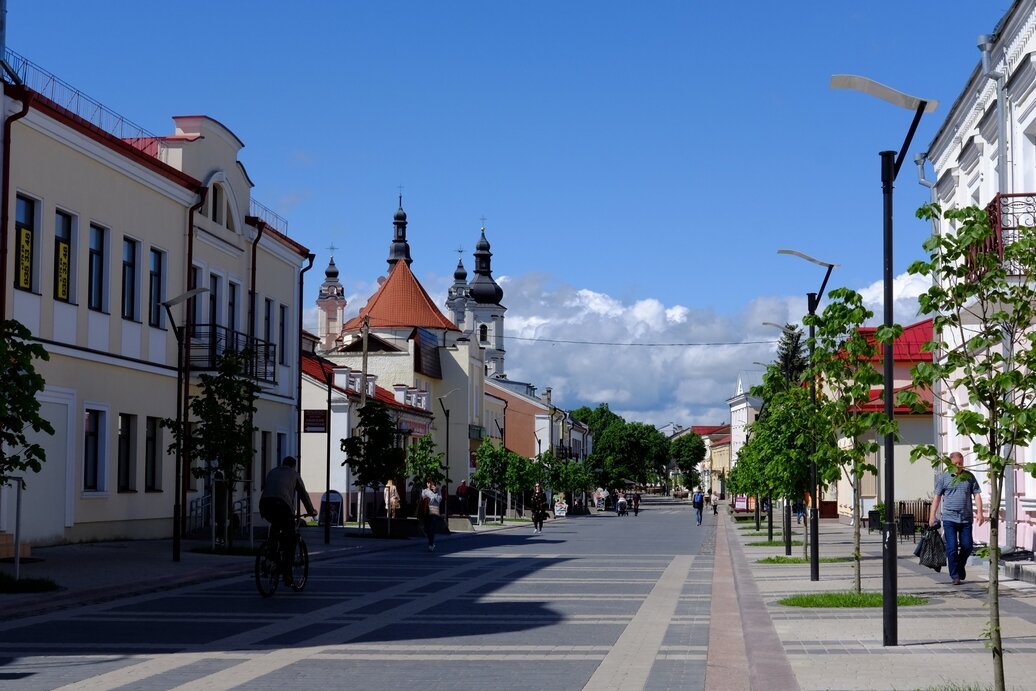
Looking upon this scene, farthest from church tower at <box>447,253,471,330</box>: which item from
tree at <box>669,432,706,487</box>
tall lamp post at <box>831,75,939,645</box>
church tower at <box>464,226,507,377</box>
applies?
tall lamp post at <box>831,75,939,645</box>

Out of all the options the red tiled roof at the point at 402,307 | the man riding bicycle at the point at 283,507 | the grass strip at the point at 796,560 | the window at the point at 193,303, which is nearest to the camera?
the man riding bicycle at the point at 283,507

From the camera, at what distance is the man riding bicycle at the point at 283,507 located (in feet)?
58.0

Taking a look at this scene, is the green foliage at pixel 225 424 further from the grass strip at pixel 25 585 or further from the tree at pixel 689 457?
the tree at pixel 689 457

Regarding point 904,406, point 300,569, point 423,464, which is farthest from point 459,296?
point 904,406

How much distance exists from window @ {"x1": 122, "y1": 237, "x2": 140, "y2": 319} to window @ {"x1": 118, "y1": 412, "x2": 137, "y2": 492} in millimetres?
2370

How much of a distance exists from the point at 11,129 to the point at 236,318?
47.4 ft

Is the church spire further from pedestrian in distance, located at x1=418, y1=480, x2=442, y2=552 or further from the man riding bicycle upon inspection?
the man riding bicycle

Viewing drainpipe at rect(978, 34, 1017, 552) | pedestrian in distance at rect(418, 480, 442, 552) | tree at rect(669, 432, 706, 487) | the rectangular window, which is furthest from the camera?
tree at rect(669, 432, 706, 487)

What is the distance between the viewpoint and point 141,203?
104 feet

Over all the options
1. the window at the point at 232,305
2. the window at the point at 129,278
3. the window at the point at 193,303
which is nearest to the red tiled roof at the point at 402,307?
the window at the point at 232,305

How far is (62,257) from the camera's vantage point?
27688mm

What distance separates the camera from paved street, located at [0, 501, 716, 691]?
10.4 m

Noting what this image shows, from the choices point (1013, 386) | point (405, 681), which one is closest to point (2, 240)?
point (405, 681)

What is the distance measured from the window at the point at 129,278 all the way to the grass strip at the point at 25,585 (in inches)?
556
